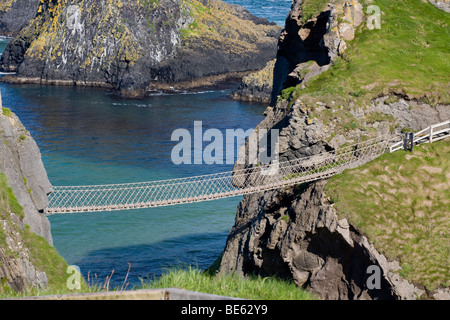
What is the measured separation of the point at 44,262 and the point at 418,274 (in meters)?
14.5

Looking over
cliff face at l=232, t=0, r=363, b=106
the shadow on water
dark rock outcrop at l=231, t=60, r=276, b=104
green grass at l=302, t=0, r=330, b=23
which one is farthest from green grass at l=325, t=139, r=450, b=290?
dark rock outcrop at l=231, t=60, r=276, b=104

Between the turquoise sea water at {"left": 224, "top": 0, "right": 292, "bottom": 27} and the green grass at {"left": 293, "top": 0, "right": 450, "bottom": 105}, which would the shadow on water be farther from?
the turquoise sea water at {"left": 224, "top": 0, "right": 292, "bottom": 27}

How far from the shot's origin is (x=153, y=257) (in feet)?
121

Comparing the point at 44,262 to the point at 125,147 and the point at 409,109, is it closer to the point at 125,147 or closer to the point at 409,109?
the point at 409,109

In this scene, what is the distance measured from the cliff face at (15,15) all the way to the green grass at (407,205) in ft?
359

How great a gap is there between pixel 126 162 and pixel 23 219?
2817cm

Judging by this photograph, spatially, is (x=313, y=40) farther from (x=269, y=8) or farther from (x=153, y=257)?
(x=269, y=8)

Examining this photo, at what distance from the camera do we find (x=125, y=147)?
57.7m

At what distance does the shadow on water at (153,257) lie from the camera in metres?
34.5

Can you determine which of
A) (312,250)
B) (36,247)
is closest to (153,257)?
(36,247)

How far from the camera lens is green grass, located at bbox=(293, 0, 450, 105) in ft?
99.0

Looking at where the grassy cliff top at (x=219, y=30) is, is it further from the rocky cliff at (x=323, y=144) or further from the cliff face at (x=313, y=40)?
the rocky cliff at (x=323, y=144)

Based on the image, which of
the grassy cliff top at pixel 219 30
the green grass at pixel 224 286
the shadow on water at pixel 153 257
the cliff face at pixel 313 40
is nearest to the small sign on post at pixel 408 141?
the cliff face at pixel 313 40
